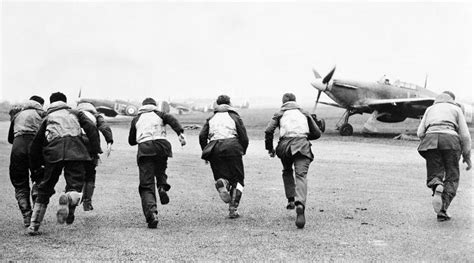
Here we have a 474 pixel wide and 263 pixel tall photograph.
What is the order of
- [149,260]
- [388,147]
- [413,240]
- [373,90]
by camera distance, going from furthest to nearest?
[373,90], [388,147], [413,240], [149,260]

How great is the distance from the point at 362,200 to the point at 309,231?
2.77m

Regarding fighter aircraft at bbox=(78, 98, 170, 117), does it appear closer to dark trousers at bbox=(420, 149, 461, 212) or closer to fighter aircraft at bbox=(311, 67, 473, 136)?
fighter aircraft at bbox=(311, 67, 473, 136)

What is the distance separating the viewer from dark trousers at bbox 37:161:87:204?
256 inches

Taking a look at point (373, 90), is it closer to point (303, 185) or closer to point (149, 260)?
point (303, 185)

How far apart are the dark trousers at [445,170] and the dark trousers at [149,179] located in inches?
144

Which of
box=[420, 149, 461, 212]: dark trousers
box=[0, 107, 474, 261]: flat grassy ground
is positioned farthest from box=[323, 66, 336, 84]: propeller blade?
box=[420, 149, 461, 212]: dark trousers

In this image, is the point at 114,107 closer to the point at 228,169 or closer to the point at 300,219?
the point at 228,169

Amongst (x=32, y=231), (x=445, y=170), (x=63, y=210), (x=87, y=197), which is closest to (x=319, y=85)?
(x=445, y=170)

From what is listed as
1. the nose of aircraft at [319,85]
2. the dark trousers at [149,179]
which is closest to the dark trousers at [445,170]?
the dark trousers at [149,179]

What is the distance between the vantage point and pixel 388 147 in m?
20.8

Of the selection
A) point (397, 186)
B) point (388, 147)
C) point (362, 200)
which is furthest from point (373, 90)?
point (362, 200)

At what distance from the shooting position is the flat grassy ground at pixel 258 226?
5.38 meters

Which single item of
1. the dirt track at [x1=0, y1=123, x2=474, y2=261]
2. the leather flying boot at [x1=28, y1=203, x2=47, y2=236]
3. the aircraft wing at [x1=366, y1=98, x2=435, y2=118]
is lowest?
the aircraft wing at [x1=366, y1=98, x2=435, y2=118]

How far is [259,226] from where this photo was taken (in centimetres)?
685
